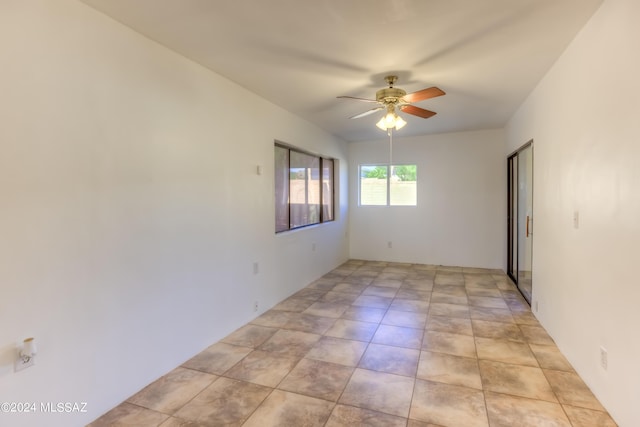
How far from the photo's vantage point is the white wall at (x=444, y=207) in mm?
5895

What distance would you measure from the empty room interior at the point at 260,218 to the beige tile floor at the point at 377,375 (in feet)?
0.06

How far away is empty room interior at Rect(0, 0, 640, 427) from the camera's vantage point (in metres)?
1.75

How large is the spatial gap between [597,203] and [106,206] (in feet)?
10.3

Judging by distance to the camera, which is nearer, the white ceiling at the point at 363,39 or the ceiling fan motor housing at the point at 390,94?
the white ceiling at the point at 363,39

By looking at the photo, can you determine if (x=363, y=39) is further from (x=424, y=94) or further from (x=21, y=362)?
(x=21, y=362)

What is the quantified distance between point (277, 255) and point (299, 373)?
5.87ft

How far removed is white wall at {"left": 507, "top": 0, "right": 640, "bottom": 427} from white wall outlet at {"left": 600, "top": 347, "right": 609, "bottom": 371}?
38 millimetres

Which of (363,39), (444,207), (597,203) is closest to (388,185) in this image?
(444,207)

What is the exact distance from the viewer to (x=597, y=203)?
84.0 inches

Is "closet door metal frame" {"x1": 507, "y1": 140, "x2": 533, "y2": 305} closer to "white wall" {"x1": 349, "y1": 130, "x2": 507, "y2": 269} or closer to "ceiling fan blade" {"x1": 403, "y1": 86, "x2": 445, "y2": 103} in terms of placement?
"white wall" {"x1": 349, "y1": 130, "x2": 507, "y2": 269}

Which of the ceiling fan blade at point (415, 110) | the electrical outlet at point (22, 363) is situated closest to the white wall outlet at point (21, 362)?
the electrical outlet at point (22, 363)

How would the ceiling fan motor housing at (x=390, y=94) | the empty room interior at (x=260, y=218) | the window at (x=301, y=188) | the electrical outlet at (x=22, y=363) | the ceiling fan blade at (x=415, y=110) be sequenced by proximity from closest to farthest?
1. the electrical outlet at (x=22, y=363)
2. the empty room interior at (x=260, y=218)
3. the ceiling fan motor housing at (x=390, y=94)
4. the ceiling fan blade at (x=415, y=110)
5. the window at (x=301, y=188)

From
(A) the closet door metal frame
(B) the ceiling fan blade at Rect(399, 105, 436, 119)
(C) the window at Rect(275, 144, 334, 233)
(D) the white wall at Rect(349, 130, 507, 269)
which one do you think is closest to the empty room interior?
(B) the ceiling fan blade at Rect(399, 105, 436, 119)

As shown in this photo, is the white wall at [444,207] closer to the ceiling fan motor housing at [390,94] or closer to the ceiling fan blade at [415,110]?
the ceiling fan blade at [415,110]
